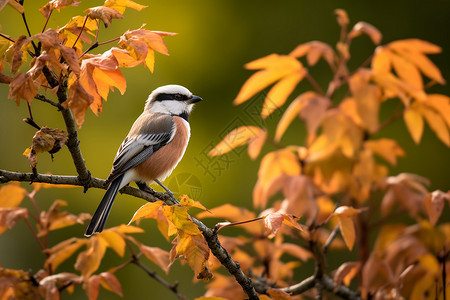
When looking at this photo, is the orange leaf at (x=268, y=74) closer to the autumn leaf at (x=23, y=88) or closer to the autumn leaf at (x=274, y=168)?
the autumn leaf at (x=274, y=168)

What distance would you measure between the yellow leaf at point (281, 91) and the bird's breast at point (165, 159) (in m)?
0.53

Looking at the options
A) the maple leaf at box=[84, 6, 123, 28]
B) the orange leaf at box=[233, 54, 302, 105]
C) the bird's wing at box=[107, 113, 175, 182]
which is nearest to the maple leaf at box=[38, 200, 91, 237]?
the bird's wing at box=[107, 113, 175, 182]

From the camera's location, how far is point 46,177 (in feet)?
5.13

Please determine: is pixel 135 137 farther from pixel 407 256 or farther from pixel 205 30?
pixel 205 30

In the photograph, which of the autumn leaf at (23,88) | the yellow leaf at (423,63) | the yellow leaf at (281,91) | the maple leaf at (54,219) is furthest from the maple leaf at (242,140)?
the autumn leaf at (23,88)

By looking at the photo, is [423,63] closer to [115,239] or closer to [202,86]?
[115,239]

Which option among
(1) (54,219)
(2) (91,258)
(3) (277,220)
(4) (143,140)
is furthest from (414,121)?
(1) (54,219)

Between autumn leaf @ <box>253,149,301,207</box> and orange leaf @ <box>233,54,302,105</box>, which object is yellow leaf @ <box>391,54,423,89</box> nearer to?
orange leaf @ <box>233,54,302,105</box>

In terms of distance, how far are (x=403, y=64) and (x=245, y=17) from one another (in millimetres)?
2437

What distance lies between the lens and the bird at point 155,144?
2.26 metres

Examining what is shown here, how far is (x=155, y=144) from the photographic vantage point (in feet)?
8.52

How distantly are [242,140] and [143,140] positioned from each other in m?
0.53

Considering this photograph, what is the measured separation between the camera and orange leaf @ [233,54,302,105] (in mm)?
2273

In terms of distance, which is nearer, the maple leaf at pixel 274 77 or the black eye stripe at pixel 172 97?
the maple leaf at pixel 274 77
